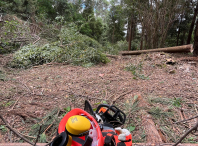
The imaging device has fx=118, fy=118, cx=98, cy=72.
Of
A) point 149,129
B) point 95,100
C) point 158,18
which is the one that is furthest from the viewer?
point 158,18

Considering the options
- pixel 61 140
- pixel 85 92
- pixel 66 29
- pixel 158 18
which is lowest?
pixel 85 92

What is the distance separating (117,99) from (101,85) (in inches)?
29.7

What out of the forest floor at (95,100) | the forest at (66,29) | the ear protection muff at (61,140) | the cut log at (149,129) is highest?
the forest at (66,29)

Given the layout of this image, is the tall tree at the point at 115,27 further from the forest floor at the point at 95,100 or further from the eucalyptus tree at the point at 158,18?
the forest floor at the point at 95,100

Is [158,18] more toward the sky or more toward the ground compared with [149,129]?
more toward the sky

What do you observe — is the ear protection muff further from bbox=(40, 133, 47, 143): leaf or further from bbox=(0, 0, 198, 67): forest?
bbox=(0, 0, 198, 67): forest

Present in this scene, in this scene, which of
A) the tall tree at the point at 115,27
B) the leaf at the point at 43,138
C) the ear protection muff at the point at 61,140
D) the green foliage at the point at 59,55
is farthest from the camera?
the tall tree at the point at 115,27

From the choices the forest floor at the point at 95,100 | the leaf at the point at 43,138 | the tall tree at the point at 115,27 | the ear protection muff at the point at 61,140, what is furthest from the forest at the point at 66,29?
the tall tree at the point at 115,27

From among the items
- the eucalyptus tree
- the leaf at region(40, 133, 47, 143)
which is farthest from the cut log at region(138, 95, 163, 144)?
the eucalyptus tree

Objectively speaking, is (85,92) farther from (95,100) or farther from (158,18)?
(158,18)

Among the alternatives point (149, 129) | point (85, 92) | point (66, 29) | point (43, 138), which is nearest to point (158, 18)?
point (66, 29)

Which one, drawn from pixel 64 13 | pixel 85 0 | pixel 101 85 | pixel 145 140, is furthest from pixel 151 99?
pixel 85 0

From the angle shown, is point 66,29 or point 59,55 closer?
point 59,55

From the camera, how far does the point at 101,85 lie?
2.99 m
